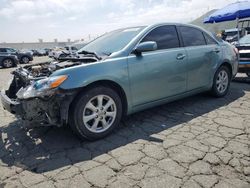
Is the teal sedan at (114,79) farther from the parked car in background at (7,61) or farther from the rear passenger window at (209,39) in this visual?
the parked car in background at (7,61)

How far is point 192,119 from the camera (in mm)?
4184

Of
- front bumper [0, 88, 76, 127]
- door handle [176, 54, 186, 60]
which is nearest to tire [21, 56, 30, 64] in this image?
door handle [176, 54, 186, 60]

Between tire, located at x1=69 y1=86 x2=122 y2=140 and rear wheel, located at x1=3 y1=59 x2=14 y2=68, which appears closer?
tire, located at x1=69 y1=86 x2=122 y2=140

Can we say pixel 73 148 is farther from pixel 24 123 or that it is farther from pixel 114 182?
pixel 114 182

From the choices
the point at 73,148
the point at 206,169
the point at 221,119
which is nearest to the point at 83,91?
the point at 73,148

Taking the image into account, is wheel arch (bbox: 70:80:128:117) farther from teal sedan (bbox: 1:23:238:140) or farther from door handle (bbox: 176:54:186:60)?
door handle (bbox: 176:54:186:60)

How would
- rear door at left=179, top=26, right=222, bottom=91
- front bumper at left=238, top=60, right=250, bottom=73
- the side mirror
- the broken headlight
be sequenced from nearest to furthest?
1. the broken headlight
2. the side mirror
3. rear door at left=179, top=26, right=222, bottom=91
4. front bumper at left=238, top=60, right=250, bottom=73

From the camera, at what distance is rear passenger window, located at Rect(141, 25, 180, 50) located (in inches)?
161

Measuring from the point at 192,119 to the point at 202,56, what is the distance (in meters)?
1.35

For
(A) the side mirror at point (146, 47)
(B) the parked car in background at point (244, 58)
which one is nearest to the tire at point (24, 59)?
(B) the parked car in background at point (244, 58)

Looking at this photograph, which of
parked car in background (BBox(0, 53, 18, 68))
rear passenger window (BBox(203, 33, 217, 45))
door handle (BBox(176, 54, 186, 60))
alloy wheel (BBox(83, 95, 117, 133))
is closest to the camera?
alloy wheel (BBox(83, 95, 117, 133))

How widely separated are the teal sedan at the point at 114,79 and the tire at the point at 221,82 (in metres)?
0.19

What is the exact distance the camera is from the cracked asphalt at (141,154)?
254 centimetres

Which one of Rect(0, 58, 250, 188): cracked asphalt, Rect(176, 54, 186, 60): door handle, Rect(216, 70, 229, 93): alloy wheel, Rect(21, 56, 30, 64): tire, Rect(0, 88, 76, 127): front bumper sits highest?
Rect(21, 56, 30, 64): tire
